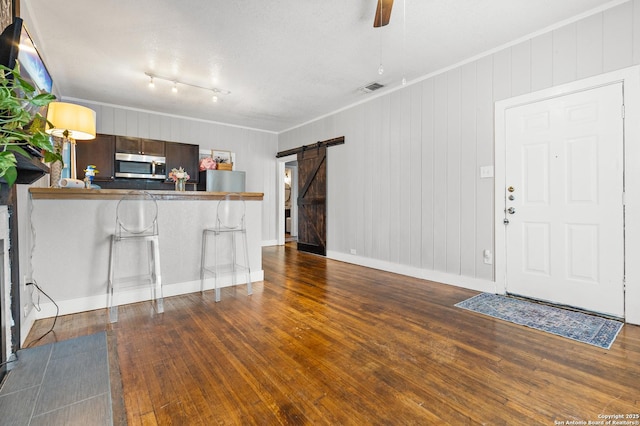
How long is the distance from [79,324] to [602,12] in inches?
209

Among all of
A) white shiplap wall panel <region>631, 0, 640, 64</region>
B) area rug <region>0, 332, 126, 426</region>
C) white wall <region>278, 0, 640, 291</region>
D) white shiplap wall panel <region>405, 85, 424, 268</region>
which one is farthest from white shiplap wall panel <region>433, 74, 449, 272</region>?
area rug <region>0, 332, 126, 426</region>

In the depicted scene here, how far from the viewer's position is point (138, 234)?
311 cm

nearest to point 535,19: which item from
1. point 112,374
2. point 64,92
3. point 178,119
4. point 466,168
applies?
point 466,168

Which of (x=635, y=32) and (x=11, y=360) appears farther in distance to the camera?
(x=635, y=32)

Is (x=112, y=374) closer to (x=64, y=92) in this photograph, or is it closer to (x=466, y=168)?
(x=466, y=168)

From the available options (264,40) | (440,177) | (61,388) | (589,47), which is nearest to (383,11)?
(264,40)

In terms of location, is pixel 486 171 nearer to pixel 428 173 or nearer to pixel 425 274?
pixel 428 173

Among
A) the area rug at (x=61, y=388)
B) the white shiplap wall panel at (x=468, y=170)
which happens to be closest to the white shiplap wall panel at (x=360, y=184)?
the white shiplap wall panel at (x=468, y=170)

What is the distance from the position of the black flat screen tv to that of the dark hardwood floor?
4.84ft

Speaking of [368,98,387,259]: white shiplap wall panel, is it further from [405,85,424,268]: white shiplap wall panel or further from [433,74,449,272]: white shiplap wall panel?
[433,74,449,272]: white shiplap wall panel

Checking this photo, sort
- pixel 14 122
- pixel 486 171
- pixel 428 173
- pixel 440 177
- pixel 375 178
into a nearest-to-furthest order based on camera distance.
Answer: pixel 14 122
pixel 486 171
pixel 440 177
pixel 428 173
pixel 375 178

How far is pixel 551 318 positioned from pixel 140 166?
20.5ft

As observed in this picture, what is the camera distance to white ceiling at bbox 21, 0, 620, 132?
8.94ft

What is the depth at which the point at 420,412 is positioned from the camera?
149cm
